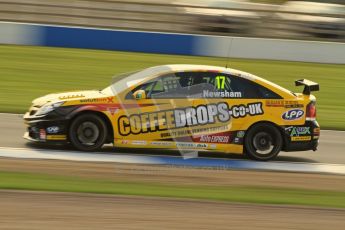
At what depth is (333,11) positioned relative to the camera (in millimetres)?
34469

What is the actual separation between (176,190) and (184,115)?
2.41 metres

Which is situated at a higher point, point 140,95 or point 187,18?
point 187,18

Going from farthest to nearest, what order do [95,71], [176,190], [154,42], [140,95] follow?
1. [154,42]
2. [95,71]
3. [140,95]
4. [176,190]

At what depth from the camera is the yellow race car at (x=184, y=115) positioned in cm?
1123

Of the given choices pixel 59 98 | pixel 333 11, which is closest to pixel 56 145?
pixel 59 98

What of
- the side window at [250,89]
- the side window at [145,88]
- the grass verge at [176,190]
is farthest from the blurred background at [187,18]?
Answer: the grass verge at [176,190]

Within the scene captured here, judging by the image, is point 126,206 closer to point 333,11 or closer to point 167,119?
point 167,119

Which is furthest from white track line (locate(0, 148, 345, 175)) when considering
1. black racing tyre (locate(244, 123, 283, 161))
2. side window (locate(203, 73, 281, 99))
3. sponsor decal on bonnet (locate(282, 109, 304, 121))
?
side window (locate(203, 73, 281, 99))

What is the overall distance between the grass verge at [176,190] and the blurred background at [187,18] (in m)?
21.9

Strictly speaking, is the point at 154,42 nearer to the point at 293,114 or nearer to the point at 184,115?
the point at 293,114

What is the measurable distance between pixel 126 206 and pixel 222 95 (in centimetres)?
388

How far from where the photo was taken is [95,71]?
2177 centimetres

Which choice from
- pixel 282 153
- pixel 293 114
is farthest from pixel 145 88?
pixel 282 153

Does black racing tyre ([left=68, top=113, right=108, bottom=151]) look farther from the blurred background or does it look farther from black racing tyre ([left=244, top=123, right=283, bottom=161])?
the blurred background
